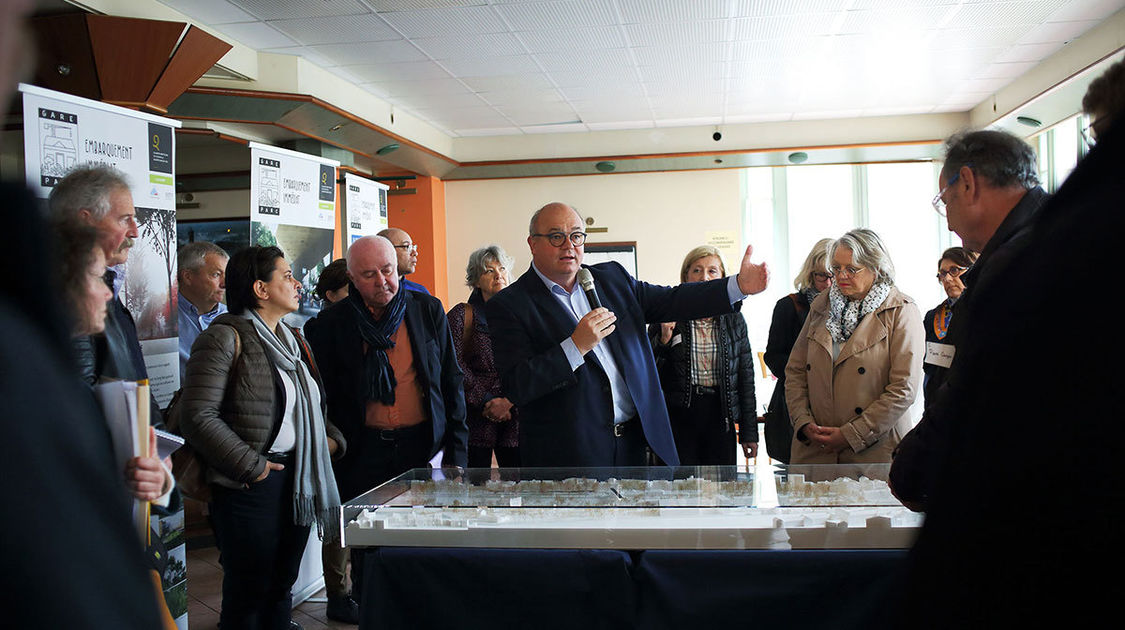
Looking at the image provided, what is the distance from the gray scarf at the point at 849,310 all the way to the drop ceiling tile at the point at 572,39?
352cm

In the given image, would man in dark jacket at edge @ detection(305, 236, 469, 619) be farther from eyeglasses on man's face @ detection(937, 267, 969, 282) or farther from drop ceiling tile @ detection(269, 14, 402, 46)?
drop ceiling tile @ detection(269, 14, 402, 46)

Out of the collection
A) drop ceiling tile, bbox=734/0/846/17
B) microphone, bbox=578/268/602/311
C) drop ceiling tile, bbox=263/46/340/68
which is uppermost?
drop ceiling tile, bbox=263/46/340/68

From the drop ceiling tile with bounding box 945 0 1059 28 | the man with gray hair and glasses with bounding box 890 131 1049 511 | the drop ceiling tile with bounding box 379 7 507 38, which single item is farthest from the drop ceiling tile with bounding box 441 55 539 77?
the man with gray hair and glasses with bounding box 890 131 1049 511

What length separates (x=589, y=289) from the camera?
3.02 m

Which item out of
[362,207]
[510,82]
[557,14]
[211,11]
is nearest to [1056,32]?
[557,14]

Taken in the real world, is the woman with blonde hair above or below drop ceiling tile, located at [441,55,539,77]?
below

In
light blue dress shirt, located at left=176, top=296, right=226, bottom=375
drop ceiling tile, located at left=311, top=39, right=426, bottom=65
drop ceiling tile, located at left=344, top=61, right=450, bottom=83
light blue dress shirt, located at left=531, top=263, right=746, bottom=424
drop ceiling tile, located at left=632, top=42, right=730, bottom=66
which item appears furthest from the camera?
drop ceiling tile, located at left=344, top=61, right=450, bottom=83

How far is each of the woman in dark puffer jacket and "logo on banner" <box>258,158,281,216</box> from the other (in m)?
3.12

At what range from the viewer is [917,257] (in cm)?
1001

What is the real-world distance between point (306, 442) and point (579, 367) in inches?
44.5

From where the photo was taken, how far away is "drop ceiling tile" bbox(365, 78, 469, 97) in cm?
760

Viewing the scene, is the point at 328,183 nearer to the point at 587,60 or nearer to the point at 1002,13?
the point at 587,60

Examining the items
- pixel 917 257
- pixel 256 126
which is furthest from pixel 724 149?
pixel 256 126

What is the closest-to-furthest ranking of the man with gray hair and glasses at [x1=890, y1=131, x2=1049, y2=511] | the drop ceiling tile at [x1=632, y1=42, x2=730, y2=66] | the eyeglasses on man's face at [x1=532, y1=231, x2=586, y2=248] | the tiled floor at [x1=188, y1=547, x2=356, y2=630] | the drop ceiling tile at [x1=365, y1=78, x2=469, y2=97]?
the man with gray hair and glasses at [x1=890, y1=131, x2=1049, y2=511] < the eyeglasses on man's face at [x1=532, y1=231, x2=586, y2=248] < the tiled floor at [x1=188, y1=547, x2=356, y2=630] < the drop ceiling tile at [x1=632, y1=42, x2=730, y2=66] < the drop ceiling tile at [x1=365, y1=78, x2=469, y2=97]
